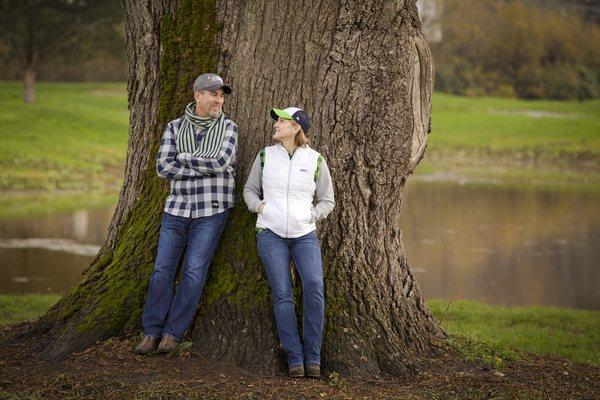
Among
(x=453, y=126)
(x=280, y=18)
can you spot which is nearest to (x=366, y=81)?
(x=280, y=18)

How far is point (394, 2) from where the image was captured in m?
6.38

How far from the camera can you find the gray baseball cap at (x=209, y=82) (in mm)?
5988

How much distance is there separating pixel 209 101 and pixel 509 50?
42441mm

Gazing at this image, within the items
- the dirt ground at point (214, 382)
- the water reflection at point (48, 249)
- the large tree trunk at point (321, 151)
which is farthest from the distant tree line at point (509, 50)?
the dirt ground at point (214, 382)

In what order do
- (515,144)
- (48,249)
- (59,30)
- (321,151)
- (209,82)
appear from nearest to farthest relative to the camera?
(209,82) → (321,151) → (48,249) → (515,144) → (59,30)

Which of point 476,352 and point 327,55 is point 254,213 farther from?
point 476,352

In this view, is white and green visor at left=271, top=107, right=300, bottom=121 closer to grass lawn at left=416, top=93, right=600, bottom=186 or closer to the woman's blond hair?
the woman's blond hair

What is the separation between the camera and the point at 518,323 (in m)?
9.26

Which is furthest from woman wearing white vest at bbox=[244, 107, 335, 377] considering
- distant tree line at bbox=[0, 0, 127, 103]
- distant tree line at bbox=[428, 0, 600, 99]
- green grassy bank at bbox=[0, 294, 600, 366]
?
distant tree line at bbox=[428, 0, 600, 99]

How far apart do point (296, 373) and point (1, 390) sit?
1.83 metres

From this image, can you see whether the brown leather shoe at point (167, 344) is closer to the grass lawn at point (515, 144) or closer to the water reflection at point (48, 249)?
the water reflection at point (48, 249)

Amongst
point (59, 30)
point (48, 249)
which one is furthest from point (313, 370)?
point (59, 30)

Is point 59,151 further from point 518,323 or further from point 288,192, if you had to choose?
point 288,192

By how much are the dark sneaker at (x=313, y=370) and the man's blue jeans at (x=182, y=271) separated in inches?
33.9
